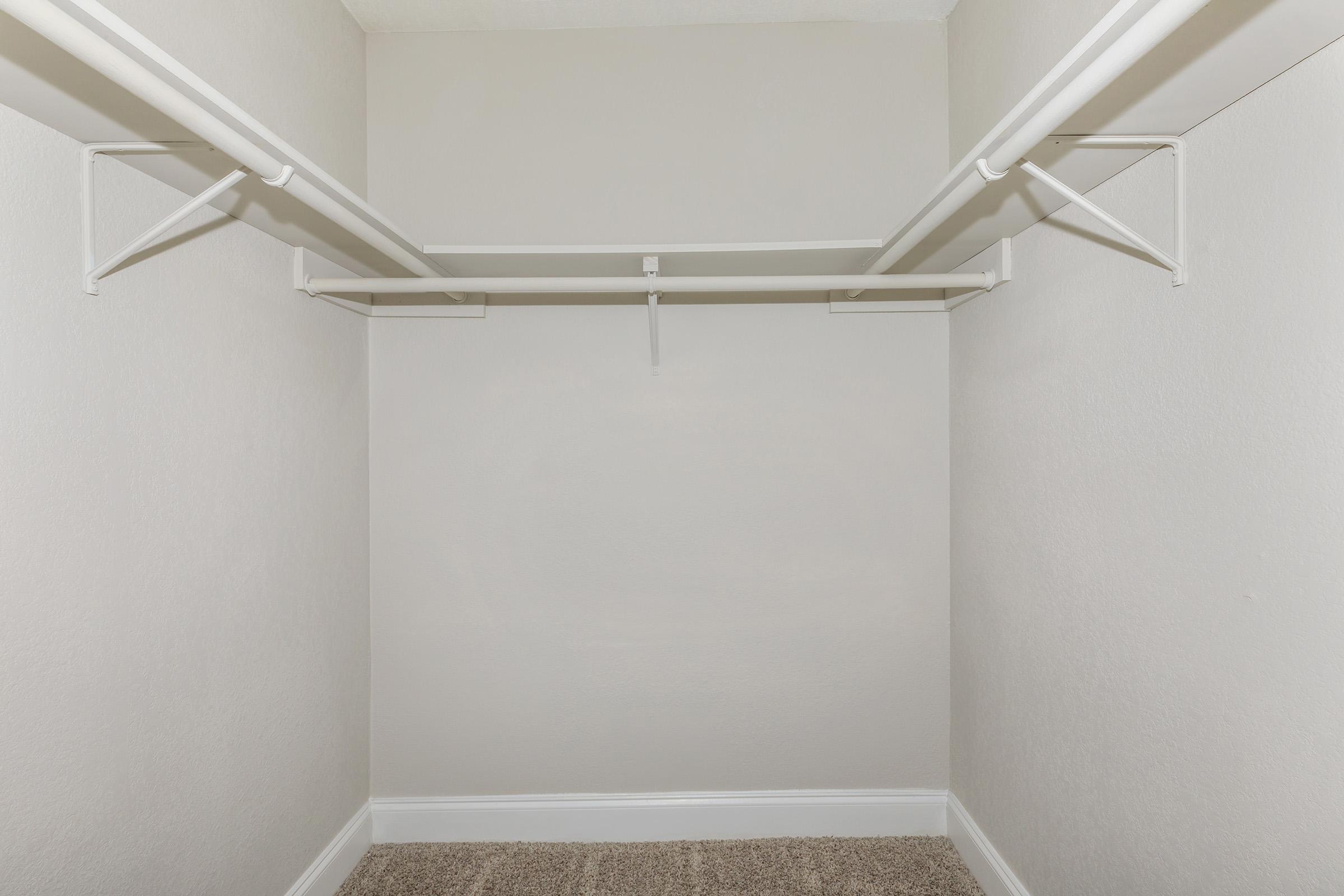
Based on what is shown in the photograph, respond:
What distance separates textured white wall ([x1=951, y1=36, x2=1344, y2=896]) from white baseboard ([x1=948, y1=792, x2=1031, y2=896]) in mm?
70

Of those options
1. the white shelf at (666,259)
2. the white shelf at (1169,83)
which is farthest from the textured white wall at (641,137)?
the white shelf at (1169,83)

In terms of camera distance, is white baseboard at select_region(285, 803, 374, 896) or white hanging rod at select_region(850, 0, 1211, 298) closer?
white hanging rod at select_region(850, 0, 1211, 298)

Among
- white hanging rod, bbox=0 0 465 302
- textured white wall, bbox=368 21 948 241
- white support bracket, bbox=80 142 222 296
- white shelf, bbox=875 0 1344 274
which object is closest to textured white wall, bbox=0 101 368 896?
white support bracket, bbox=80 142 222 296

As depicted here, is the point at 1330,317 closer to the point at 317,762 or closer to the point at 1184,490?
the point at 1184,490

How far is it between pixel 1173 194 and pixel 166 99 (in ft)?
5.27

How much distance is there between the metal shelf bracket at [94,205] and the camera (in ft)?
3.87

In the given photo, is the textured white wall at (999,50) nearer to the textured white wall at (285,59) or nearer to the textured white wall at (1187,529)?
the textured white wall at (1187,529)

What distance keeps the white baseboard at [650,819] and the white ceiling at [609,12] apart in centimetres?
247

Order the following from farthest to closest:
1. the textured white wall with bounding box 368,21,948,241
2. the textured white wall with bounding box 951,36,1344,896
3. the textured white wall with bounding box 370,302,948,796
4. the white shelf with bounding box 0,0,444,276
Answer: the textured white wall with bounding box 370,302,948,796 → the textured white wall with bounding box 368,21,948,241 → the textured white wall with bounding box 951,36,1344,896 → the white shelf with bounding box 0,0,444,276

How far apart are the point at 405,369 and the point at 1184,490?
6.82 feet

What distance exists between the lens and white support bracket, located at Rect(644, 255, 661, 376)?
176cm

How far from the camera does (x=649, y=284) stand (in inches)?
70.0

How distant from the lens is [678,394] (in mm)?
2230

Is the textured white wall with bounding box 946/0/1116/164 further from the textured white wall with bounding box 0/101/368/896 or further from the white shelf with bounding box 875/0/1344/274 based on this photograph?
the textured white wall with bounding box 0/101/368/896
